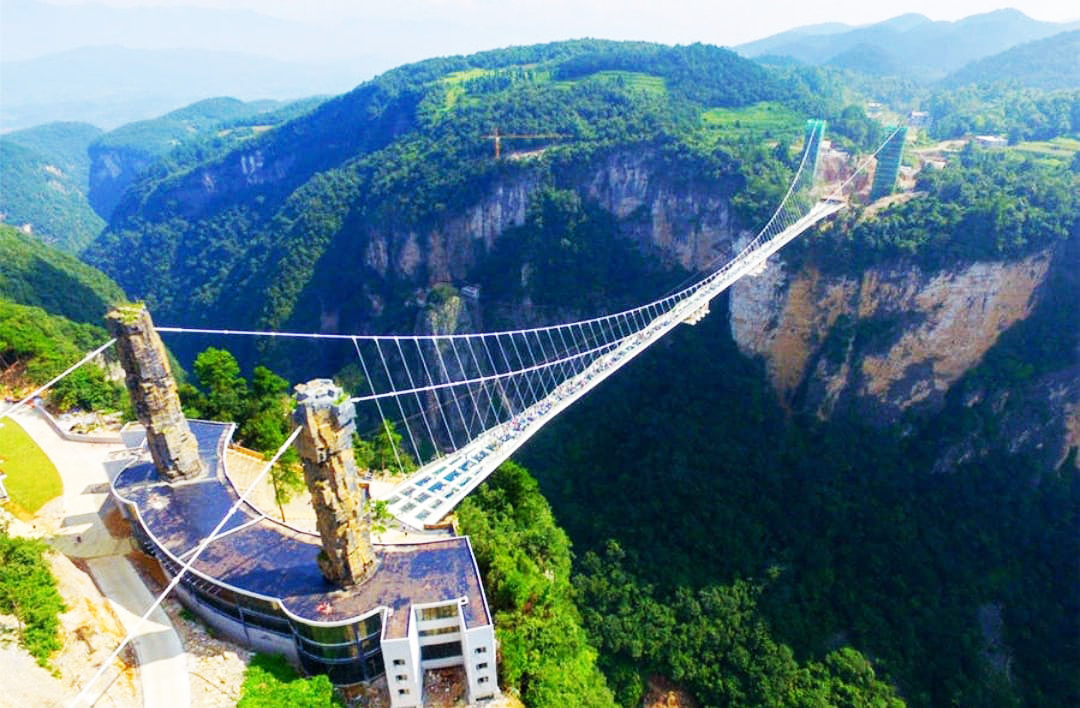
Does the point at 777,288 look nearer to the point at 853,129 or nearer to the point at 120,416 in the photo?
the point at 853,129

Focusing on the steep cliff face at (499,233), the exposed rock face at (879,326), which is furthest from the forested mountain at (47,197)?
the exposed rock face at (879,326)

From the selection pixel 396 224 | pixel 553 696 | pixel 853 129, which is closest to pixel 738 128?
pixel 853 129

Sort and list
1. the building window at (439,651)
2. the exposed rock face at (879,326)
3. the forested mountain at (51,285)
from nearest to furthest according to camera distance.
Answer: the building window at (439,651)
the exposed rock face at (879,326)
the forested mountain at (51,285)

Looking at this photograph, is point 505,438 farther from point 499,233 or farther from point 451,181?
point 451,181

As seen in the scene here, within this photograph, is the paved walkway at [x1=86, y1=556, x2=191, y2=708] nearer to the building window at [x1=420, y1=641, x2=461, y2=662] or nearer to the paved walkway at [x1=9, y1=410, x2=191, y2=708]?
the paved walkway at [x1=9, y1=410, x2=191, y2=708]

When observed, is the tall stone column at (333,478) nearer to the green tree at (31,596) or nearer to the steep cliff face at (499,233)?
the green tree at (31,596)

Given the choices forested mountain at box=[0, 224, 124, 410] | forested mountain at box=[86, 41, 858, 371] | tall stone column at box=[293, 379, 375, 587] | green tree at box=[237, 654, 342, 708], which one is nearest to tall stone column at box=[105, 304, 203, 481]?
tall stone column at box=[293, 379, 375, 587]
